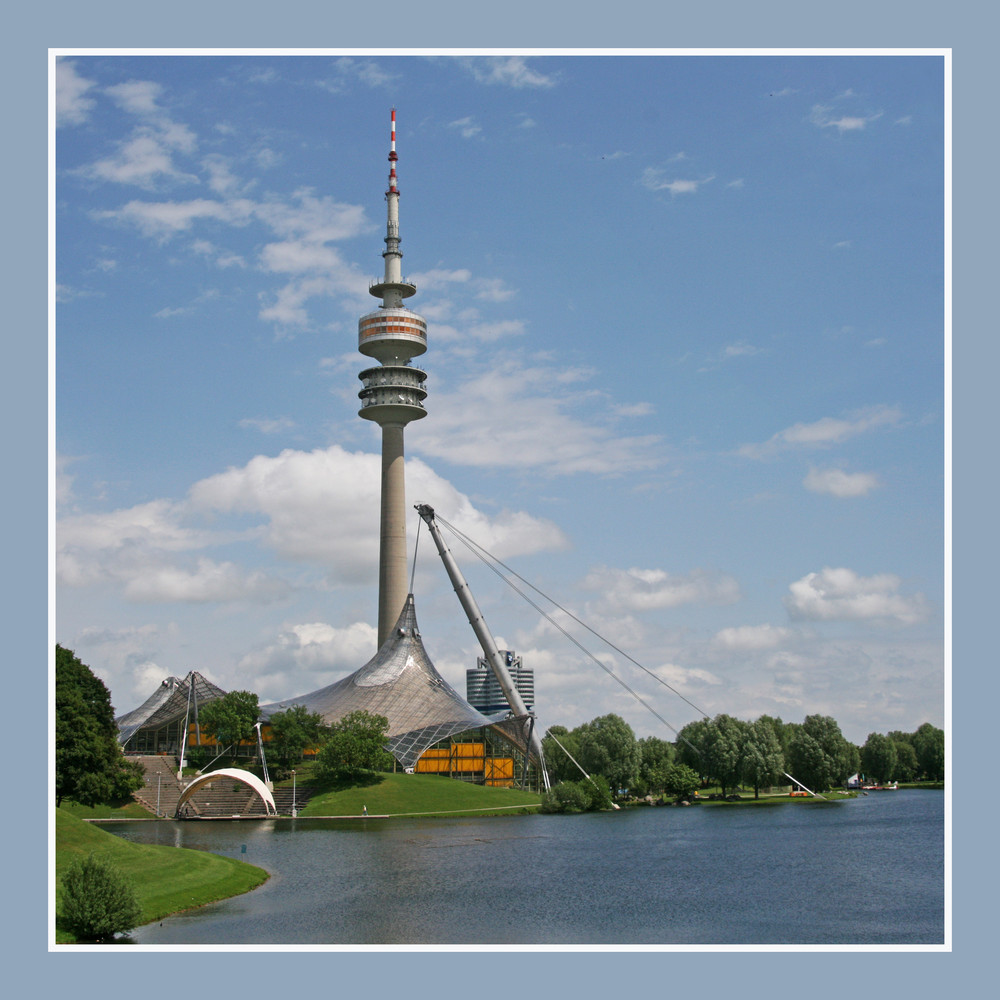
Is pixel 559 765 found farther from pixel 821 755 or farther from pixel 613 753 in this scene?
pixel 821 755

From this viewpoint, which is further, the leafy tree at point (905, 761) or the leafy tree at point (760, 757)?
the leafy tree at point (905, 761)

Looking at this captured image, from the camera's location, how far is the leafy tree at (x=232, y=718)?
334 ft

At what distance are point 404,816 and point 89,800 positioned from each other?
36.1 m

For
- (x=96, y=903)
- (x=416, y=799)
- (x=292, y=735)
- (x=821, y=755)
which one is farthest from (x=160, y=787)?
(x=96, y=903)

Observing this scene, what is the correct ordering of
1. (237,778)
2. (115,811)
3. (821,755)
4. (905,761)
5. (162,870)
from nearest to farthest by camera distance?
(162,870)
(237,778)
(115,811)
(821,755)
(905,761)

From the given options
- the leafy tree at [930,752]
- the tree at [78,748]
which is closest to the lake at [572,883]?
the tree at [78,748]

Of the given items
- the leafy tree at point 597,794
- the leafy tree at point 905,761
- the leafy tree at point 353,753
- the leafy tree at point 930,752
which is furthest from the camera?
the leafy tree at point 905,761

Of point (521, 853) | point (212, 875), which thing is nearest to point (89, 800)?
point (212, 875)

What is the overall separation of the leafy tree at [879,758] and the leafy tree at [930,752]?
634 centimetres

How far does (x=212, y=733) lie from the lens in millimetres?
104812

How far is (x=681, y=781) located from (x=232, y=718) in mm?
43161

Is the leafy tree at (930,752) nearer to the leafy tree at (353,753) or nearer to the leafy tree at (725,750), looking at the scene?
the leafy tree at (725,750)

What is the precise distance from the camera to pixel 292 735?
97.6 metres

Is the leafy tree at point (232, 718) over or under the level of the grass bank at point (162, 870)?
under
